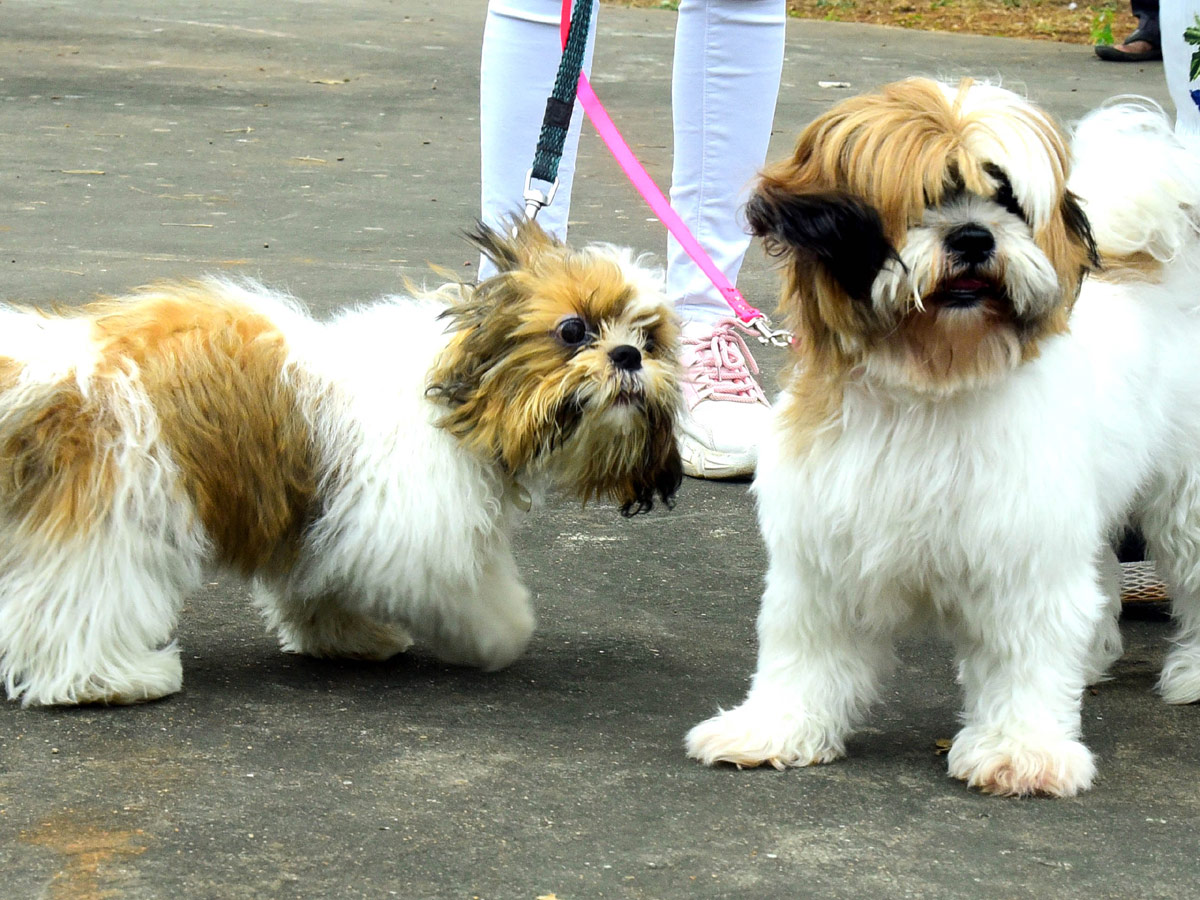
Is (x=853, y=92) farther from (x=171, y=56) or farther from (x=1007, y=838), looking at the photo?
(x=1007, y=838)

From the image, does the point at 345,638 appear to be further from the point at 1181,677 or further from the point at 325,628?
the point at 1181,677

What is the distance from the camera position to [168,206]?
23.9 feet

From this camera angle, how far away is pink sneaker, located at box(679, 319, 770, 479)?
4.57m

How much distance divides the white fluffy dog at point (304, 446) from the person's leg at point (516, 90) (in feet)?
3.37

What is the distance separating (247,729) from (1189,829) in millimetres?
1594

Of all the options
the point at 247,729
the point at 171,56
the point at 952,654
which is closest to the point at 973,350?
the point at 952,654

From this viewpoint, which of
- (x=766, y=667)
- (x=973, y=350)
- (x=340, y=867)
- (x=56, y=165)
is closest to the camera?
(x=340, y=867)

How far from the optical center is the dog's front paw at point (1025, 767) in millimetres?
2771

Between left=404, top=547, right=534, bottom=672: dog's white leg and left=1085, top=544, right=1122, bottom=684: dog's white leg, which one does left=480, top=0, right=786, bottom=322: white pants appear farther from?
left=1085, top=544, right=1122, bottom=684: dog's white leg

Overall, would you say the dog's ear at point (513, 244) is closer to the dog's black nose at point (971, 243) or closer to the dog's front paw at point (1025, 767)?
the dog's black nose at point (971, 243)

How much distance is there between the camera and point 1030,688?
9.23 feet

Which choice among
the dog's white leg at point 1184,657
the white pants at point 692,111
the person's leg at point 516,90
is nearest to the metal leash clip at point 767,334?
the white pants at point 692,111

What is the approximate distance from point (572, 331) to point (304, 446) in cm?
55

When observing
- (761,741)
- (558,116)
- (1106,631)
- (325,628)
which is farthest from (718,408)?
(761,741)
